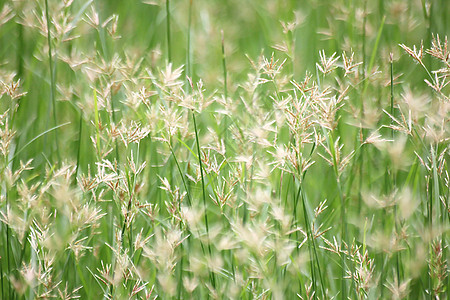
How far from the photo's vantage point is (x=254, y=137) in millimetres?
1471

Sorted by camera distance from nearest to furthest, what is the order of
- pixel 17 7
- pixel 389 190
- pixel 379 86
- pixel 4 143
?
pixel 4 143 < pixel 389 190 < pixel 379 86 < pixel 17 7

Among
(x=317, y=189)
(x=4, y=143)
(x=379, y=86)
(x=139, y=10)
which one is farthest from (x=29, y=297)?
(x=139, y=10)

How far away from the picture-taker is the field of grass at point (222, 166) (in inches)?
57.6

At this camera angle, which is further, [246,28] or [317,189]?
[246,28]

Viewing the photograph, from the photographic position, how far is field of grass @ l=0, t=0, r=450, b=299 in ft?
4.80

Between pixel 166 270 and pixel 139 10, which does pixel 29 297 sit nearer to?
pixel 166 270

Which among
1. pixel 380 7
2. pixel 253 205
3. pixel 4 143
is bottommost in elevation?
pixel 253 205

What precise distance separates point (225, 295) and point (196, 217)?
299 millimetres

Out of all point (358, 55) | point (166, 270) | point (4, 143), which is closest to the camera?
point (166, 270)

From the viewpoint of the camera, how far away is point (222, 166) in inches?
69.3

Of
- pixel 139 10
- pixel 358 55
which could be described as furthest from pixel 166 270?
pixel 139 10

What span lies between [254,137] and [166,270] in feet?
1.31

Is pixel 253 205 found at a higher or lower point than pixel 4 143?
lower

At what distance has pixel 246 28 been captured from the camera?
376 centimetres
